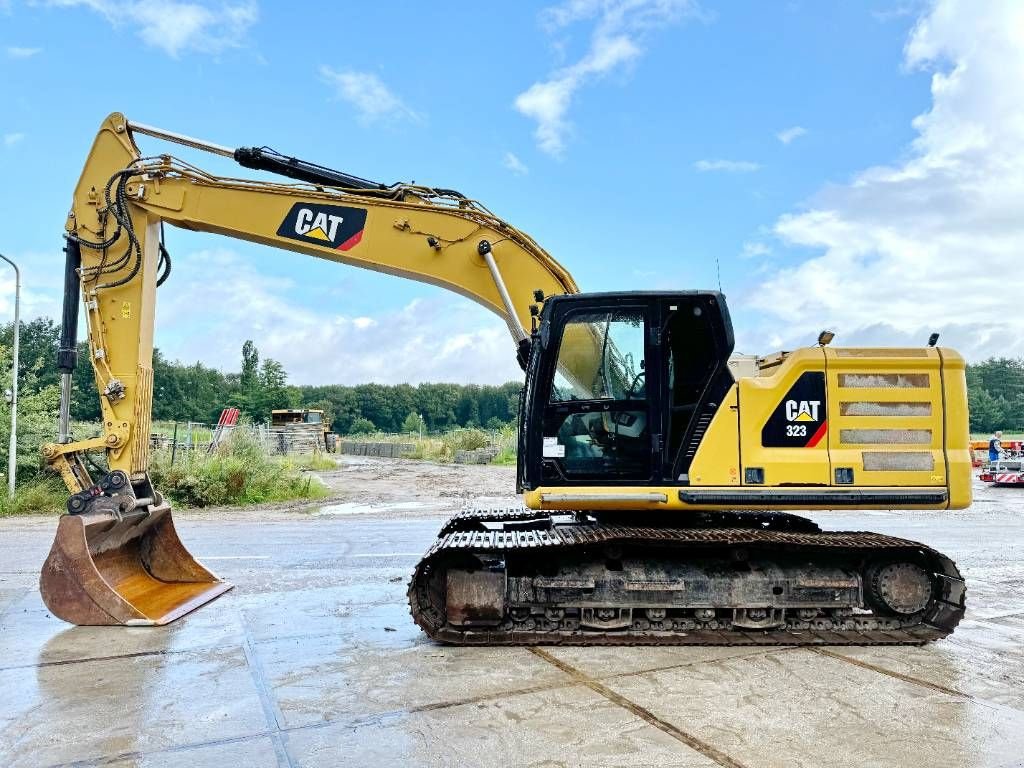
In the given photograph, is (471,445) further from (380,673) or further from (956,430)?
(380,673)

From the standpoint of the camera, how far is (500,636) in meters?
5.68

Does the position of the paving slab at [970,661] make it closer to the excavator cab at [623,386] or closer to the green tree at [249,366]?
the excavator cab at [623,386]

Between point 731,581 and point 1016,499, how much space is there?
17.3 metres

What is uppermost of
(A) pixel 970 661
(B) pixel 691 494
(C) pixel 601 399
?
(C) pixel 601 399

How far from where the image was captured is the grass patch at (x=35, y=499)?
15.8 metres

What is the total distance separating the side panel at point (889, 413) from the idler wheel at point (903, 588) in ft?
2.15

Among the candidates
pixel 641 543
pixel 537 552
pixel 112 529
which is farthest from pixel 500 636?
pixel 112 529

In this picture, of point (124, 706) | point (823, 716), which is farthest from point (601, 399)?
point (124, 706)

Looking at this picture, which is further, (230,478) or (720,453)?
(230,478)

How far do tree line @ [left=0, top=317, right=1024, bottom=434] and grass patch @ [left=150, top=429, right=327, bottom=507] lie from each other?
75.7 ft

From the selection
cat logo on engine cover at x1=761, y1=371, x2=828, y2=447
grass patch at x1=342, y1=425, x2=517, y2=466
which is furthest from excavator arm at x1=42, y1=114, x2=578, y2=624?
grass patch at x1=342, y1=425, x2=517, y2=466

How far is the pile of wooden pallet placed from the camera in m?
38.2

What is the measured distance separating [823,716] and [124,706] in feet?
12.5

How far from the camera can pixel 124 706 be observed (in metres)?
4.34
